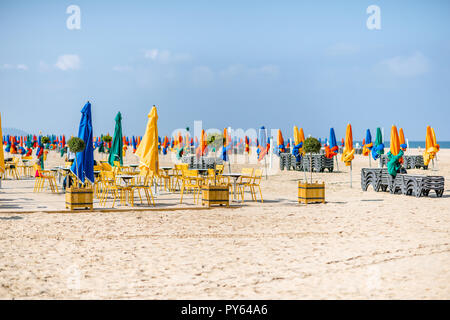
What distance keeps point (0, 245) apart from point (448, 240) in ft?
20.7

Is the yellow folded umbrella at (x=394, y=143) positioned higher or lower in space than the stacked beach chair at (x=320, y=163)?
higher

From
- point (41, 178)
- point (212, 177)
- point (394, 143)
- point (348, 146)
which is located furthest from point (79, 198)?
point (348, 146)

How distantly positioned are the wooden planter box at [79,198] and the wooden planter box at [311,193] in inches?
186

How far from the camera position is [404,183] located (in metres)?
13.2

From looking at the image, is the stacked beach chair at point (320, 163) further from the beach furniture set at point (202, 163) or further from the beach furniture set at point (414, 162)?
the beach furniture set at point (202, 163)

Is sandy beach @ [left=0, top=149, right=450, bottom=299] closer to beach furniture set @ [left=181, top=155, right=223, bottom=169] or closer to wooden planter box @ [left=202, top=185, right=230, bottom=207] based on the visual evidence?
wooden planter box @ [left=202, top=185, right=230, bottom=207]

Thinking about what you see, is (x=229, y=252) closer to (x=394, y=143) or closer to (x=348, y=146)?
(x=394, y=143)

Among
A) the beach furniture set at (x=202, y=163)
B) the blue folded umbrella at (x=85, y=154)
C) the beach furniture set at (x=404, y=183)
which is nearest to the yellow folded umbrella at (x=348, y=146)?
the beach furniture set at (x=404, y=183)

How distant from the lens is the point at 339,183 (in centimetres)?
1742

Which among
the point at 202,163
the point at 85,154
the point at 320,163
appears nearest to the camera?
the point at 85,154

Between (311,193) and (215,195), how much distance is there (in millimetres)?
2275

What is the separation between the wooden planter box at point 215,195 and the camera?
10.9 meters

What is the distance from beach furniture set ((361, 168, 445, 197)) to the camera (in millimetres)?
12609

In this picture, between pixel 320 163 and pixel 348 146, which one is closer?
pixel 348 146
